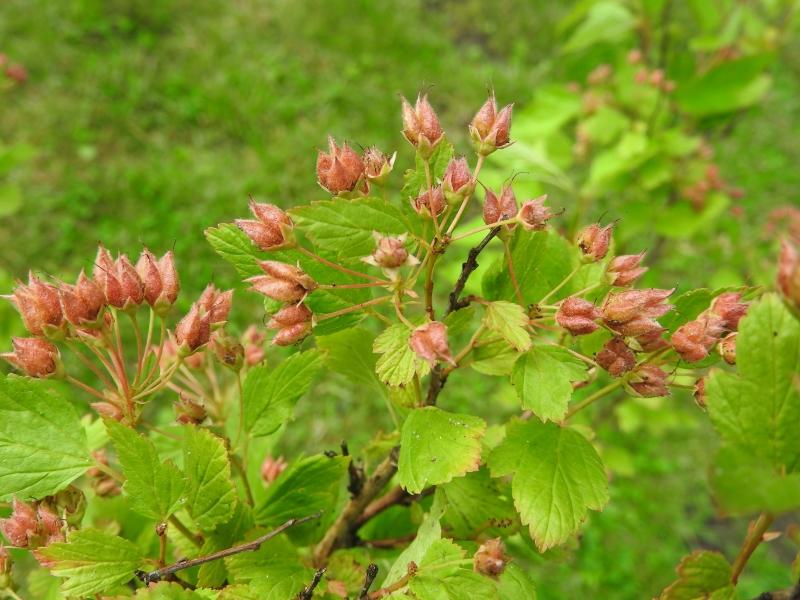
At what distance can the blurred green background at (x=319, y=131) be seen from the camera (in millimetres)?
3145

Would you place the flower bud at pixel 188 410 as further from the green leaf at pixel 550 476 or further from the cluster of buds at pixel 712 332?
the cluster of buds at pixel 712 332

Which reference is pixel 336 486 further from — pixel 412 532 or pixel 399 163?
pixel 399 163

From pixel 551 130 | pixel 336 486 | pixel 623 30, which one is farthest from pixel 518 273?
pixel 623 30

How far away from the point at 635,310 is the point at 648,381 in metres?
0.11

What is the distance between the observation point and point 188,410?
0.95 metres

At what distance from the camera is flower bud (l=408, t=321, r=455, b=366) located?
77 centimetres

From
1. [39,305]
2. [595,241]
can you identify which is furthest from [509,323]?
[39,305]

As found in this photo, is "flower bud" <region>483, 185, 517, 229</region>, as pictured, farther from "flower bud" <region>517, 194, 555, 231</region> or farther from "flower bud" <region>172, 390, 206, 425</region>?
"flower bud" <region>172, 390, 206, 425</region>

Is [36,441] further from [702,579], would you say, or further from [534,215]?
[702,579]

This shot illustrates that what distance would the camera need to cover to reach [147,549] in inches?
42.3

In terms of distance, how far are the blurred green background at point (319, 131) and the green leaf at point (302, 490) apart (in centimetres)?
205

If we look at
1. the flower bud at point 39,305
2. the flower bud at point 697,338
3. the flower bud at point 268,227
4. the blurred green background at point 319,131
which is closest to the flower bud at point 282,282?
the flower bud at point 268,227

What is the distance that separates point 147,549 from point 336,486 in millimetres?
329

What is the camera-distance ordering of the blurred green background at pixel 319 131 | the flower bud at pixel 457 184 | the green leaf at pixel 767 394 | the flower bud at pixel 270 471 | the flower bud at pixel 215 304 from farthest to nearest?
1. the blurred green background at pixel 319 131
2. the flower bud at pixel 270 471
3. the flower bud at pixel 215 304
4. the flower bud at pixel 457 184
5. the green leaf at pixel 767 394
